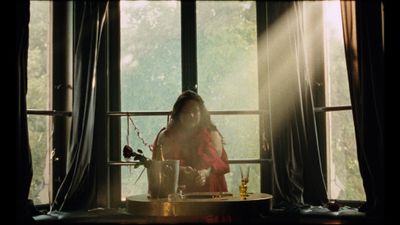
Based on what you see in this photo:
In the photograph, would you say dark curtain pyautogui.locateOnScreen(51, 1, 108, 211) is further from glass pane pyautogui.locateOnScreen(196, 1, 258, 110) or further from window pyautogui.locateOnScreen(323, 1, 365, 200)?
window pyautogui.locateOnScreen(323, 1, 365, 200)

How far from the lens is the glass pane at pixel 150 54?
16.0 ft

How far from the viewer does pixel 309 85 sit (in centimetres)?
461

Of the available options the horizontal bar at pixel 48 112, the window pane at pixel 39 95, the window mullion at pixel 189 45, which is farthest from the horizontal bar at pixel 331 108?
the window pane at pixel 39 95

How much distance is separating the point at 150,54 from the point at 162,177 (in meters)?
2.21

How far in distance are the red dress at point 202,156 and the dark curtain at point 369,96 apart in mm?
1031

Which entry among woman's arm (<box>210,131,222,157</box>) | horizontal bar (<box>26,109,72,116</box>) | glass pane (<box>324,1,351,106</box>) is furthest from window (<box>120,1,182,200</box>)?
glass pane (<box>324,1,351,106</box>)

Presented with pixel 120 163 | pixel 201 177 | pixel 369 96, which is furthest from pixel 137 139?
pixel 369 96

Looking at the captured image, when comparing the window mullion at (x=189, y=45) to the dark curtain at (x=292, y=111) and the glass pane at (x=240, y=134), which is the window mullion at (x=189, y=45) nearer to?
the glass pane at (x=240, y=134)

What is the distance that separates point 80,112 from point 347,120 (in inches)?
82.5

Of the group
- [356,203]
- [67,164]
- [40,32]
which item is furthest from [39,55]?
[356,203]

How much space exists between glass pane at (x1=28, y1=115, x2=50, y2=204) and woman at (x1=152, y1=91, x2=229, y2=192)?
4.04 ft

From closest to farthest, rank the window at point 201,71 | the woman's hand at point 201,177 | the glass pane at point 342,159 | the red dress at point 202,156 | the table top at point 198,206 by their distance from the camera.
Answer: the table top at point 198,206 < the woman's hand at point 201,177 < the red dress at point 202,156 < the glass pane at point 342,159 < the window at point 201,71

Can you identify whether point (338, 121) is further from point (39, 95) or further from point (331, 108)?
point (39, 95)

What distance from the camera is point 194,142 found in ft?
12.5
